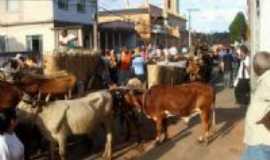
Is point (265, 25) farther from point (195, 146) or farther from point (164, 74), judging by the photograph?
point (164, 74)

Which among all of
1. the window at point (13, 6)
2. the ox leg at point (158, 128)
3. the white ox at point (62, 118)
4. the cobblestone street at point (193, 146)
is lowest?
the cobblestone street at point (193, 146)

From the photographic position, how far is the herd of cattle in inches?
416

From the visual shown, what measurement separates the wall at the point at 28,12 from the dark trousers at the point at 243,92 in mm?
23133

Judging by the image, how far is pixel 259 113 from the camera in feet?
20.1

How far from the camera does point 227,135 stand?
14031 mm

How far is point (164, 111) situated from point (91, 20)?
34.8 metres

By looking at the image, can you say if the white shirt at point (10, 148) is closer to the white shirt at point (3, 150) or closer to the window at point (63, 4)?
the white shirt at point (3, 150)

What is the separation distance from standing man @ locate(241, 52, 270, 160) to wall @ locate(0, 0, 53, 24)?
35.5 metres

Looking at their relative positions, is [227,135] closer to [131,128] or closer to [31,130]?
[131,128]

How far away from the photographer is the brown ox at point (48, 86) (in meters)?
11.9

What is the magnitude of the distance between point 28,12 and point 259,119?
123 ft

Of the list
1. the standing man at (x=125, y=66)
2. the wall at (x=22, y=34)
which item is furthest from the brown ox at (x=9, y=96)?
the wall at (x=22, y=34)

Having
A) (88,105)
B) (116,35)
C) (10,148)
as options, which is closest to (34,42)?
(116,35)

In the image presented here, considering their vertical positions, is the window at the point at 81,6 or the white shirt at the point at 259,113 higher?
the window at the point at 81,6
